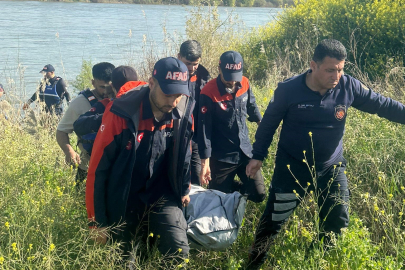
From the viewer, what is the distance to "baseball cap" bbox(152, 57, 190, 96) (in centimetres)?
301

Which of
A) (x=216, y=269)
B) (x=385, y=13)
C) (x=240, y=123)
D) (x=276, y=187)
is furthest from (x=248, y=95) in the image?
(x=385, y=13)

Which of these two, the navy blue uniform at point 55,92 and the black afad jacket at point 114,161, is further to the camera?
the navy blue uniform at point 55,92

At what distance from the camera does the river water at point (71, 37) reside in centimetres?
1309

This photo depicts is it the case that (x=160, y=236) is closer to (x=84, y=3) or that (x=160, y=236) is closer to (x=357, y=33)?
(x=357, y=33)

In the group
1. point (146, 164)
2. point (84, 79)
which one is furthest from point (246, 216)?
point (84, 79)

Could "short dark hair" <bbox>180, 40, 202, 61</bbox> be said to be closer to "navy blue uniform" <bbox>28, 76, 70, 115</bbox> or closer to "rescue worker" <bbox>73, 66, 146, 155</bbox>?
"rescue worker" <bbox>73, 66, 146, 155</bbox>

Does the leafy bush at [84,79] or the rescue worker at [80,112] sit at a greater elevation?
the rescue worker at [80,112]

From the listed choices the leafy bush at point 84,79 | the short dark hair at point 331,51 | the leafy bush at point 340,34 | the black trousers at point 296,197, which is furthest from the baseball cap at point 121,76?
the leafy bush at point 84,79

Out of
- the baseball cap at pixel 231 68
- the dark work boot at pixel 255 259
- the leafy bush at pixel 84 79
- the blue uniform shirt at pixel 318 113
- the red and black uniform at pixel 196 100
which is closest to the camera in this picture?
the blue uniform shirt at pixel 318 113

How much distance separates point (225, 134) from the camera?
14.9 ft

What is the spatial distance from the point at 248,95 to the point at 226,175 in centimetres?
86

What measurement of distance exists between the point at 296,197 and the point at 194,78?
1.87m

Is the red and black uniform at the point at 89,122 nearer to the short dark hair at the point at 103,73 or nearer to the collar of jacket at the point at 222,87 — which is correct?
the short dark hair at the point at 103,73

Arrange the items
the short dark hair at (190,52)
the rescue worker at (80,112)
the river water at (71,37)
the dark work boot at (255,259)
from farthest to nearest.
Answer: the river water at (71,37) → the short dark hair at (190,52) → the rescue worker at (80,112) → the dark work boot at (255,259)
